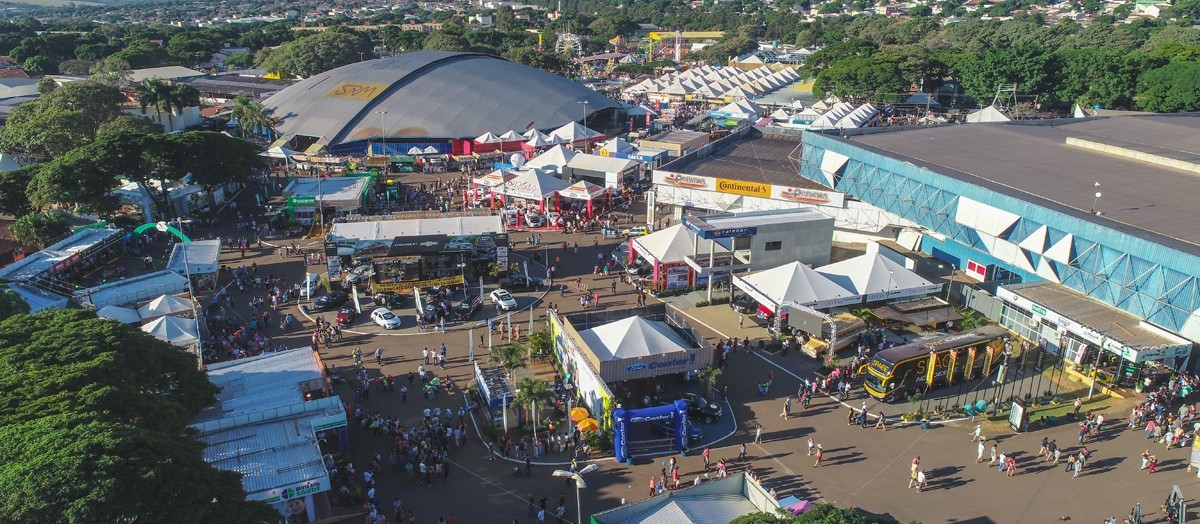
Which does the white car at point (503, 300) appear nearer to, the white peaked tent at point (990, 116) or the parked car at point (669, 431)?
the parked car at point (669, 431)

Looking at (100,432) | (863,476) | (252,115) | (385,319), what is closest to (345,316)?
(385,319)

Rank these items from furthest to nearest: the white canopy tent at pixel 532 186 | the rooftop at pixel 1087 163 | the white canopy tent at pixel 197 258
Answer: the white canopy tent at pixel 532 186, the white canopy tent at pixel 197 258, the rooftop at pixel 1087 163

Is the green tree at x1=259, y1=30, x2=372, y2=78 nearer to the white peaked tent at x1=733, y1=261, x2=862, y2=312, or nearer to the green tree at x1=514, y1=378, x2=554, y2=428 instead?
the white peaked tent at x1=733, y1=261, x2=862, y2=312

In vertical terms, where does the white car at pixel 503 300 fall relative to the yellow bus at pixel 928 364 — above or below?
below

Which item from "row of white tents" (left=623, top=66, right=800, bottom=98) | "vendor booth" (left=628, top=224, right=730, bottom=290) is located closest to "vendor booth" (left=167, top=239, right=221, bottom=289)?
"vendor booth" (left=628, top=224, right=730, bottom=290)

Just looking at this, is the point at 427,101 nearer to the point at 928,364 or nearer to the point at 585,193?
the point at 585,193

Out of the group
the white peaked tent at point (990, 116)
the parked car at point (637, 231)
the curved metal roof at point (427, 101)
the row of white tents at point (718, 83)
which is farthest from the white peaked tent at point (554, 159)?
the row of white tents at point (718, 83)

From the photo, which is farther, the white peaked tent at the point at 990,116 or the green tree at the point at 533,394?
the white peaked tent at the point at 990,116
